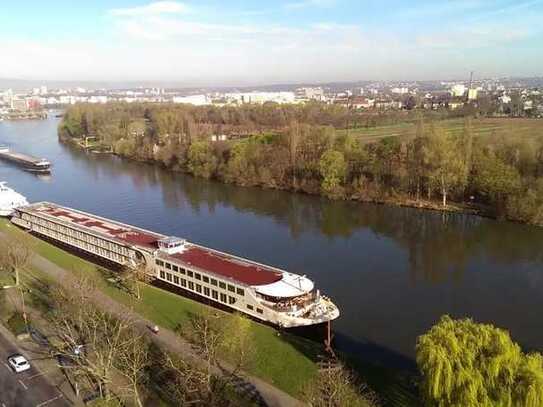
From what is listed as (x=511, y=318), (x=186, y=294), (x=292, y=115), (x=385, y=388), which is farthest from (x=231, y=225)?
(x=292, y=115)

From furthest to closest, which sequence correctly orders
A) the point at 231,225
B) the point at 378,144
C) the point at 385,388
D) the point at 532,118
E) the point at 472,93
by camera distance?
the point at 472,93
the point at 532,118
the point at 378,144
the point at 231,225
the point at 385,388

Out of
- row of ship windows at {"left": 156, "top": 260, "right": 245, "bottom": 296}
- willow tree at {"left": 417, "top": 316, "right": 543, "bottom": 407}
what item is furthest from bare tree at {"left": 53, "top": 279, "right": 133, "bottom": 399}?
willow tree at {"left": 417, "top": 316, "right": 543, "bottom": 407}

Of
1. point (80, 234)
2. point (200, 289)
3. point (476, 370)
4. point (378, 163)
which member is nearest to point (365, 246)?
point (200, 289)

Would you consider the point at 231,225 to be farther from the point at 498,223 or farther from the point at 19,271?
the point at 498,223

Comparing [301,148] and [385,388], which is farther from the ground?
[301,148]

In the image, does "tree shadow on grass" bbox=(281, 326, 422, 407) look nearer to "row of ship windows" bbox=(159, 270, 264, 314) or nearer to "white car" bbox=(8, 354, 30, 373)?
"row of ship windows" bbox=(159, 270, 264, 314)

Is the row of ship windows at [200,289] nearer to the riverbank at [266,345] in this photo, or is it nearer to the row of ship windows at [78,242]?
the riverbank at [266,345]

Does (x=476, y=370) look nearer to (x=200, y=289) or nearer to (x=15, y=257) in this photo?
(x=200, y=289)
